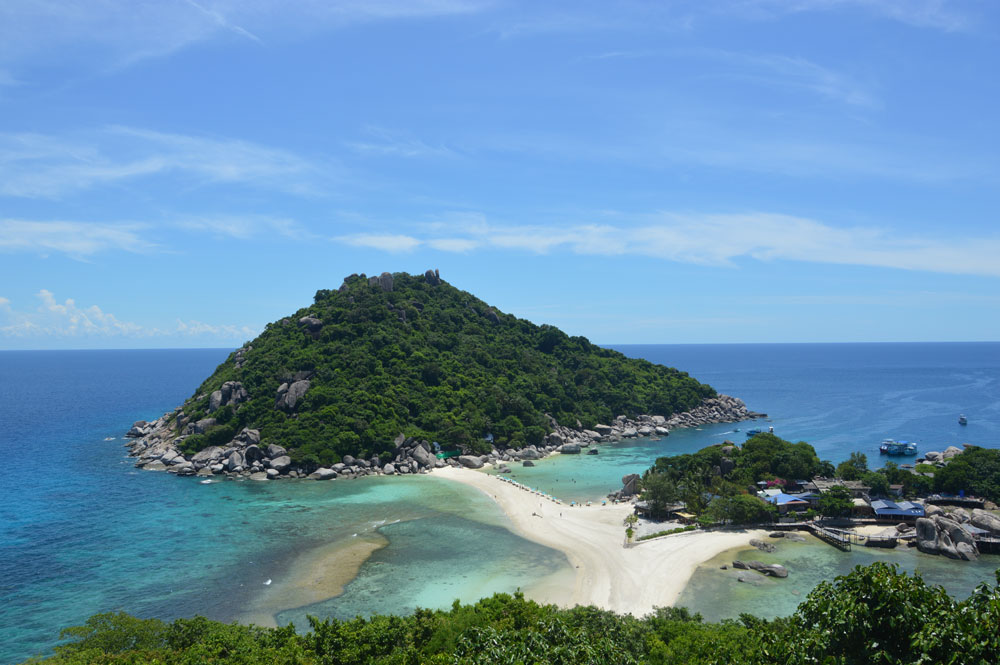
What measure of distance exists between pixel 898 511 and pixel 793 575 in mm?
17904

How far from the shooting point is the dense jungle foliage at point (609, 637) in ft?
43.2

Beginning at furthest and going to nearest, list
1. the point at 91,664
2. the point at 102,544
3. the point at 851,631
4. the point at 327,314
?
the point at 327,314, the point at 102,544, the point at 91,664, the point at 851,631

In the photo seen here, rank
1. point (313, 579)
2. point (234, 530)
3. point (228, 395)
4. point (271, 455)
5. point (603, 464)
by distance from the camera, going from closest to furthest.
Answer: point (313, 579), point (234, 530), point (271, 455), point (603, 464), point (228, 395)

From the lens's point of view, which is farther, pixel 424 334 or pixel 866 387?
pixel 866 387

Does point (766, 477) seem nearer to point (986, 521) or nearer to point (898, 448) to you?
point (986, 521)

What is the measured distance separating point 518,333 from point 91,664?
9927 centimetres

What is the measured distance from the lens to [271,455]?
2741 inches

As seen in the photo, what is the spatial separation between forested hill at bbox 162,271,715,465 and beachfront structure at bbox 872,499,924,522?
149ft

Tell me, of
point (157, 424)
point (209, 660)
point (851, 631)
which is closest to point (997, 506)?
point (851, 631)

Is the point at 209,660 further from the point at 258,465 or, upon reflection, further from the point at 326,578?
the point at 258,465

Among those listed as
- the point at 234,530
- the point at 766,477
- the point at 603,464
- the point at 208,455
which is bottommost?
the point at 603,464

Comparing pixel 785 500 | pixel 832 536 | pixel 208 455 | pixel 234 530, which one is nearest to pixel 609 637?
pixel 832 536

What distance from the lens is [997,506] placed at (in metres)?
51.1

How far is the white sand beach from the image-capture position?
114 ft
